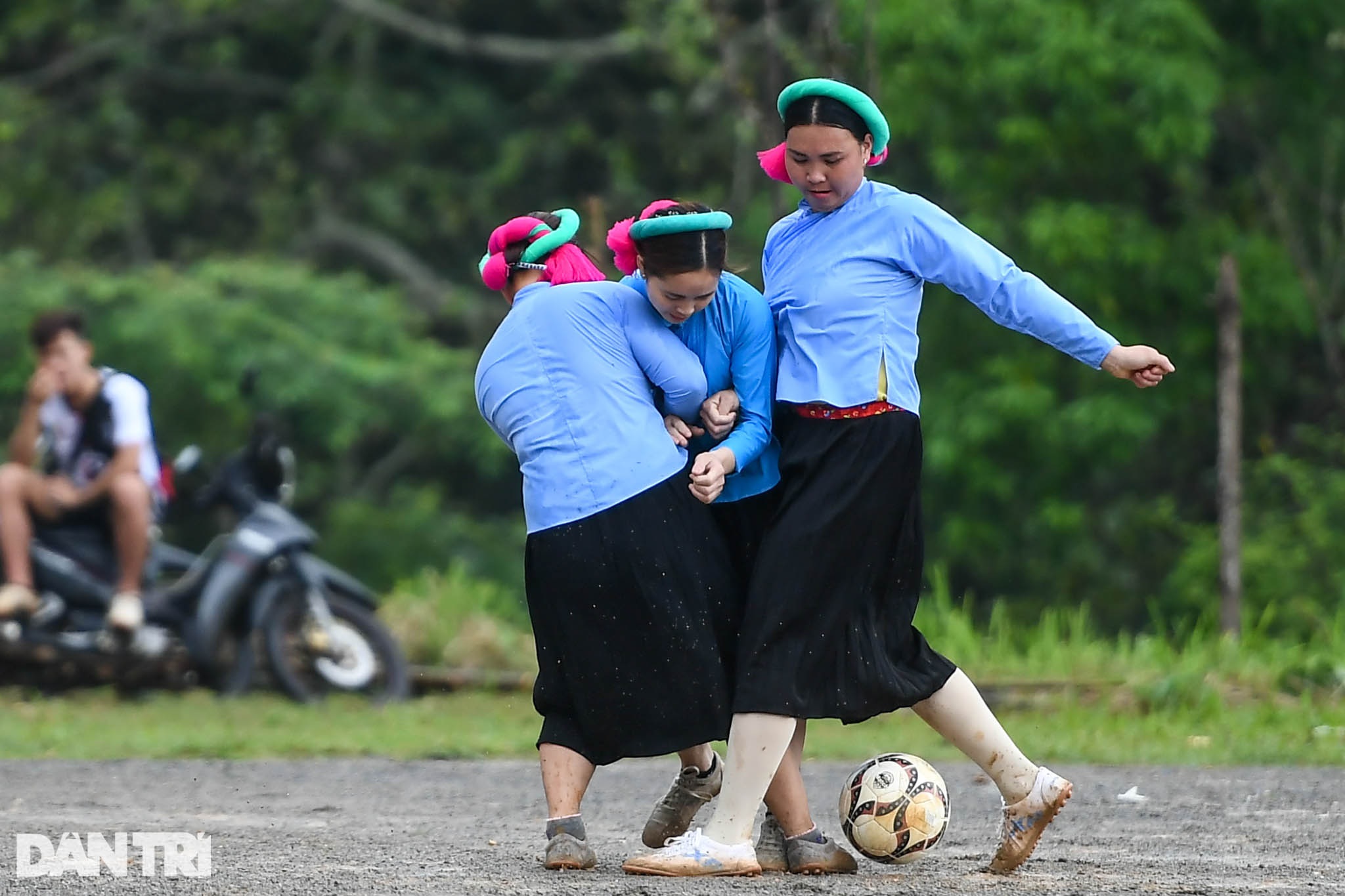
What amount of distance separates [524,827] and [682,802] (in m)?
1.09

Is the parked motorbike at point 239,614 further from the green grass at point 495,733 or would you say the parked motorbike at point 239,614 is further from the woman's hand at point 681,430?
the woman's hand at point 681,430

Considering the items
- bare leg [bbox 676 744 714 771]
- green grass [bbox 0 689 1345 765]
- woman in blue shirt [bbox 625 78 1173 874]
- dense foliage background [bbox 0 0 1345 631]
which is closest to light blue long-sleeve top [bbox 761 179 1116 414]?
woman in blue shirt [bbox 625 78 1173 874]

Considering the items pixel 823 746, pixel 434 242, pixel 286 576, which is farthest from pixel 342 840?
pixel 434 242

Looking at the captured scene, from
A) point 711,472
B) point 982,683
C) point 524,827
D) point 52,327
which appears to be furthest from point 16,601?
point 711,472

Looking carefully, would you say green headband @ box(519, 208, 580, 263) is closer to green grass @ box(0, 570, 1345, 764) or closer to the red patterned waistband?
the red patterned waistband

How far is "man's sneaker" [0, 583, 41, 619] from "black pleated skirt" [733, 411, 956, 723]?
257 inches

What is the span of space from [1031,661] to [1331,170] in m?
7.17

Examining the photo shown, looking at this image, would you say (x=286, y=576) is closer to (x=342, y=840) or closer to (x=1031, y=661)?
(x=1031, y=661)

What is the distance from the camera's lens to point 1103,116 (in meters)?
14.4

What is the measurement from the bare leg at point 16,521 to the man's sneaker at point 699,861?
254 inches

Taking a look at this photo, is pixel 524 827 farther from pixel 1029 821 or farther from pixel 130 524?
pixel 130 524

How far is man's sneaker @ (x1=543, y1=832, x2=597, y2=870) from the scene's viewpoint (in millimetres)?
4598

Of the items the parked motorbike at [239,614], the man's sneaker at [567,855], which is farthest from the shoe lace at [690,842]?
the parked motorbike at [239,614]

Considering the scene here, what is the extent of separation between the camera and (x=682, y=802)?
4898 mm
